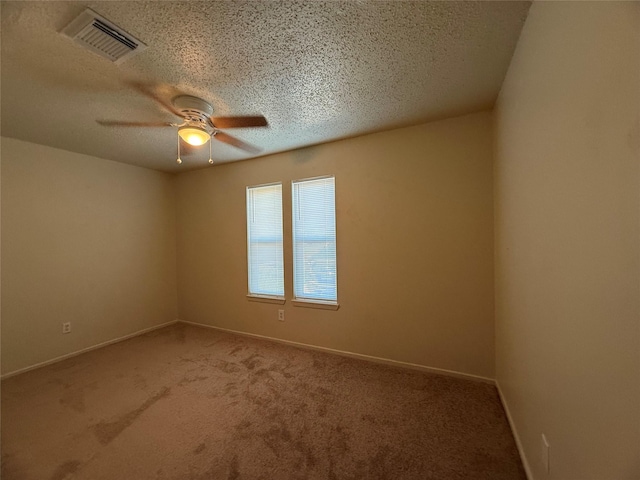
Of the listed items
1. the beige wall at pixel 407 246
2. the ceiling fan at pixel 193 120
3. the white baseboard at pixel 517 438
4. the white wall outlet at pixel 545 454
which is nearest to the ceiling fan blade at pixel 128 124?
the ceiling fan at pixel 193 120

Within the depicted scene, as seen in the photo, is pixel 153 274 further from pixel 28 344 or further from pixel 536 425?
pixel 536 425

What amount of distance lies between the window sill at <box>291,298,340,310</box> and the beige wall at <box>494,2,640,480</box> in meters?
1.72

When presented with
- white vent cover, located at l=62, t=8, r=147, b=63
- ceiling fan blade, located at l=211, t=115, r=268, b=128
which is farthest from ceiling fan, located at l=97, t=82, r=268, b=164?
white vent cover, located at l=62, t=8, r=147, b=63

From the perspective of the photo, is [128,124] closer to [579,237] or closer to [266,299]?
[266,299]

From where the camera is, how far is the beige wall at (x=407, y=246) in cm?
219

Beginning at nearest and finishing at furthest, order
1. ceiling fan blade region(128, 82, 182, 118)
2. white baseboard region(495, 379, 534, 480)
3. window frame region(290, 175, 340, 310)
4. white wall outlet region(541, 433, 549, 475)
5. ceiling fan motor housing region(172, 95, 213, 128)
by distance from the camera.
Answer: white wall outlet region(541, 433, 549, 475) → white baseboard region(495, 379, 534, 480) → ceiling fan blade region(128, 82, 182, 118) → ceiling fan motor housing region(172, 95, 213, 128) → window frame region(290, 175, 340, 310)

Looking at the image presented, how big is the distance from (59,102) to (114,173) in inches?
65.2

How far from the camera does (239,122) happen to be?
2178 mm

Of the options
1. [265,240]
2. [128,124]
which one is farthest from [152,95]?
[265,240]

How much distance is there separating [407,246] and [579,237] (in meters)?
1.65

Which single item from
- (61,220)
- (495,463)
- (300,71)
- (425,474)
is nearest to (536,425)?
(495,463)

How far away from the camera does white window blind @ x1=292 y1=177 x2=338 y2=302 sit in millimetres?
2854

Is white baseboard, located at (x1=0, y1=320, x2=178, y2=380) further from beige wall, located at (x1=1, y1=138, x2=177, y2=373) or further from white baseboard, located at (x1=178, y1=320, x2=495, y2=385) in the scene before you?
white baseboard, located at (x1=178, y1=320, x2=495, y2=385)

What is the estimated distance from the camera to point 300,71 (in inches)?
62.5
